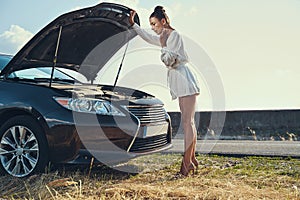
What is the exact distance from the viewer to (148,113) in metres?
4.63

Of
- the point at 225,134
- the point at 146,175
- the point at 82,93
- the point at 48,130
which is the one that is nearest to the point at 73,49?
the point at 82,93

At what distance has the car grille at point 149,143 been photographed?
14.2 ft

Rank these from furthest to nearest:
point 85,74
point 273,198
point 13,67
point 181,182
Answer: point 85,74 → point 13,67 → point 181,182 → point 273,198

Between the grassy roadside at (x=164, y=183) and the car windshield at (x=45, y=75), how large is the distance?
1317mm

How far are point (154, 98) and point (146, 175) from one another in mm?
1095

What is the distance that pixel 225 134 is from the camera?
12305 millimetres

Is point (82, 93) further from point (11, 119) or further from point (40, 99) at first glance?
point (11, 119)

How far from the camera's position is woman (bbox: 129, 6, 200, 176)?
4.23 m

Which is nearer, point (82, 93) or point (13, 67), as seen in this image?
point (82, 93)

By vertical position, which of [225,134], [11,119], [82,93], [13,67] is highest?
[13,67]

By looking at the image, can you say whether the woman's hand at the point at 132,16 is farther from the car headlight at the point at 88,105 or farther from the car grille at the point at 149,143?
the car grille at the point at 149,143

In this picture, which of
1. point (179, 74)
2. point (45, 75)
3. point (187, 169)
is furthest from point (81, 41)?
point (187, 169)

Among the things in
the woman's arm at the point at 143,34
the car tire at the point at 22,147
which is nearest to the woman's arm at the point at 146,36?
the woman's arm at the point at 143,34

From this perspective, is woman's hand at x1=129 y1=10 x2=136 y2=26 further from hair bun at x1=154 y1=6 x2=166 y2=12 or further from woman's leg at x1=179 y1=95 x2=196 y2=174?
woman's leg at x1=179 y1=95 x2=196 y2=174
